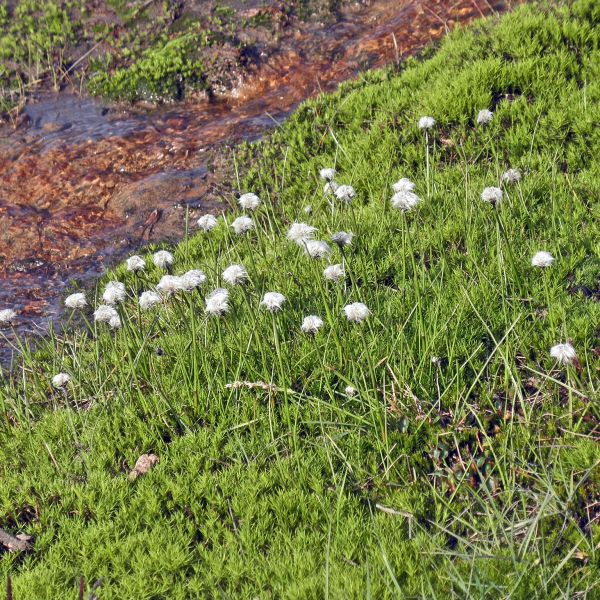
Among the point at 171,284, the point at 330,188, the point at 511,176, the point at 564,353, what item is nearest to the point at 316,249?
the point at 171,284

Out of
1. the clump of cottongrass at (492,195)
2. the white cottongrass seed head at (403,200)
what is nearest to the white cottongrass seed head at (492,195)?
the clump of cottongrass at (492,195)

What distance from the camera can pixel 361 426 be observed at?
392 cm

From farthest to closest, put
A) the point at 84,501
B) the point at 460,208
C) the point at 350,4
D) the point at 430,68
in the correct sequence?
the point at 350,4, the point at 430,68, the point at 460,208, the point at 84,501

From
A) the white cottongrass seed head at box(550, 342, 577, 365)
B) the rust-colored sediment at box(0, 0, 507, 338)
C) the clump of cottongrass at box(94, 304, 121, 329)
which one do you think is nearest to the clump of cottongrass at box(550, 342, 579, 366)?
the white cottongrass seed head at box(550, 342, 577, 365)

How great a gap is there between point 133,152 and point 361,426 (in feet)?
18.5

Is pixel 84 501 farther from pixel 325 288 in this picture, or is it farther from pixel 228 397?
pixel 325 288

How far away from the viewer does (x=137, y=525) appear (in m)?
3.70

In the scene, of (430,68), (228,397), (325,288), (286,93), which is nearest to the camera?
(228,397)

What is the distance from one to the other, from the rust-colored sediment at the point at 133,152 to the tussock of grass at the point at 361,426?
1.73 metres

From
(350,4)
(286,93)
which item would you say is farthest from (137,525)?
(350,4)

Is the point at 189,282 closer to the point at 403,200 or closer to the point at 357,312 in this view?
the point at 357,312

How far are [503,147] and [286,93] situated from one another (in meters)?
3.66

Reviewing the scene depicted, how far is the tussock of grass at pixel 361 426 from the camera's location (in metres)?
3.29

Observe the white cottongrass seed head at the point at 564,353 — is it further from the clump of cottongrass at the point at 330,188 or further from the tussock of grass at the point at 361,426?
the clump of cottongrass at the point at 330,188
